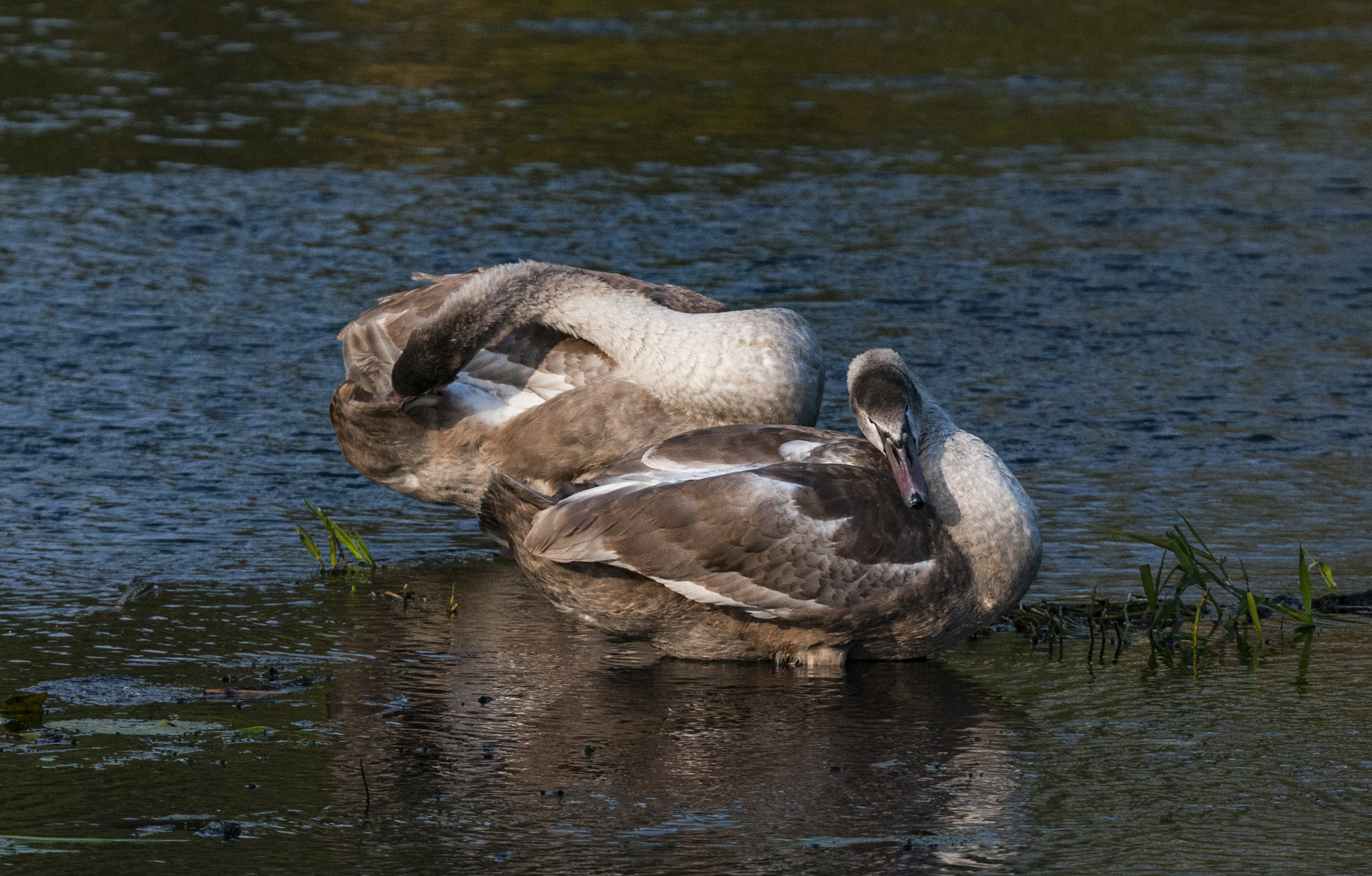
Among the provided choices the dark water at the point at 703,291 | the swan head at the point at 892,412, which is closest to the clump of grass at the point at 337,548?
the dark water at the point at 703,291

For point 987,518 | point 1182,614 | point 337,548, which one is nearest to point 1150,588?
point 1182,614

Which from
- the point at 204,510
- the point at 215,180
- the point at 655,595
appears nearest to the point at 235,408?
the point at 204,510

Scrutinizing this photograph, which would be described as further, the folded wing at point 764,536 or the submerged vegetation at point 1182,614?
the submerged vegetation at point 1182,614

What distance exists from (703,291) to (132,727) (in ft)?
21.9

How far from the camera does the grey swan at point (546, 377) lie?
7.17 m

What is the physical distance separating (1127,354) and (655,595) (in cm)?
497

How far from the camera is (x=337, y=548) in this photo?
23.9ft

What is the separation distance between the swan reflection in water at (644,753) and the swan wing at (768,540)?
12.6 inches

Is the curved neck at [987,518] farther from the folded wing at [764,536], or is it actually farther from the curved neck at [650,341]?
the curved neck at [650,341]

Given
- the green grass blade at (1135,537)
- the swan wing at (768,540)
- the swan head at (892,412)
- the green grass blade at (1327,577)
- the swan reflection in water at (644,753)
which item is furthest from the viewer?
the green grass blade at (1327,577)

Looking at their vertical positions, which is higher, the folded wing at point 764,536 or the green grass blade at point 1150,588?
the folded wing at point 764,536

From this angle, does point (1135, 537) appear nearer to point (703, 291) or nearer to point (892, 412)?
point (892, 412)

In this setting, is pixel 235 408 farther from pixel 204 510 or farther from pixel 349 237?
pixel 349 237

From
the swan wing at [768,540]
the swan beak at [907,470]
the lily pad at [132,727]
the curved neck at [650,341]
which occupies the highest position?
the curved neck at [650,341]
